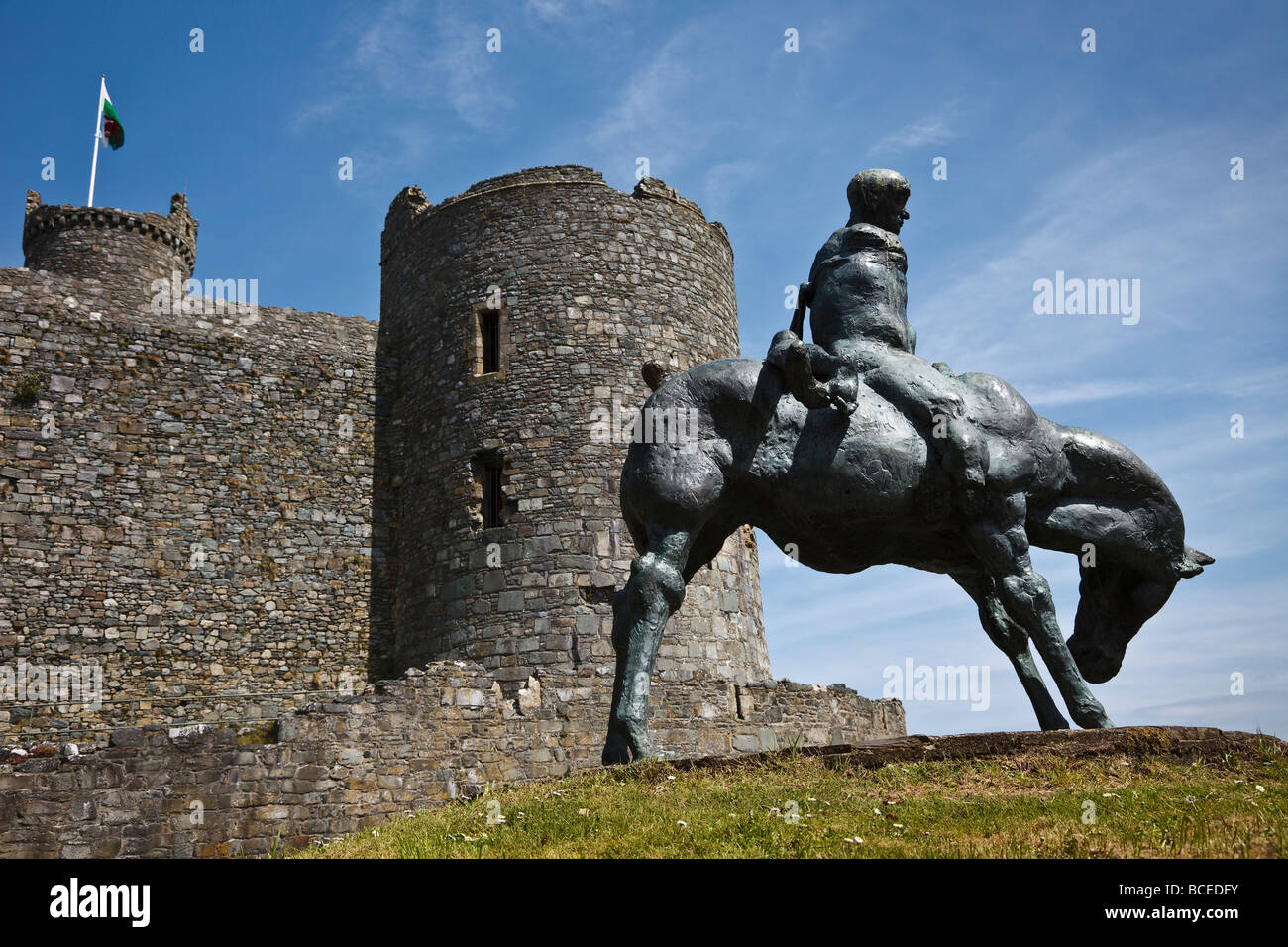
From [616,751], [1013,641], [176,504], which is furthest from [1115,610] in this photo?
[176,504]

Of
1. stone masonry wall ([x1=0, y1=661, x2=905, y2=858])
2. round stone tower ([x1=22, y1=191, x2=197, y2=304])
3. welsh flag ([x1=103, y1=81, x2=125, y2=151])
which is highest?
welsh flag ([x1=103, y1=81, x2=125, y2=151])

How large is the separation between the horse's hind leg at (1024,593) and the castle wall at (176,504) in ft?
39.6

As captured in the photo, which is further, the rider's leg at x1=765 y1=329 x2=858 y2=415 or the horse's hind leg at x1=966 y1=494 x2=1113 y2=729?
the rider's leg at x1=765 y1=329 x2=858 y2=415

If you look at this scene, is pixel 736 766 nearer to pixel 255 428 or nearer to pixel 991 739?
pixel 991 739

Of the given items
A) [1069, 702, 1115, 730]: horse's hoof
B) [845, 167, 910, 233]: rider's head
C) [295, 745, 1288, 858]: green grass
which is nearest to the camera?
[295, 745, 1288, 858]: green grass

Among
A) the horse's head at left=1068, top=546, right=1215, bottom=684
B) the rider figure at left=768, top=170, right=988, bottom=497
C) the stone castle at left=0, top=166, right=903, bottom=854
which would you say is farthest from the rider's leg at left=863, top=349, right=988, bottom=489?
the stone castle at left=0, top=166, right=903, bottom=854

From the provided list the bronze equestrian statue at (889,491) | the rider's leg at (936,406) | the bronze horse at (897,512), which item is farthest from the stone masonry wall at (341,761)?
the rider's leg at (936,406)

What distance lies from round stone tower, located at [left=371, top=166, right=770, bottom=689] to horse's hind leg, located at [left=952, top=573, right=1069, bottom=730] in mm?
8143

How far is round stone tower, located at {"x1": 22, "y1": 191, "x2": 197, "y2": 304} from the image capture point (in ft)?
93.4

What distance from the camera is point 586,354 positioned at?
18.3 meters

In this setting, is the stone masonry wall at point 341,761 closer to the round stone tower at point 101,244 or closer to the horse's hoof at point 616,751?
the horse's hoof at point 616,751

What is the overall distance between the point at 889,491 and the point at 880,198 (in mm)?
2314

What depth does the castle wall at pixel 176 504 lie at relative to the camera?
1686 centimetres

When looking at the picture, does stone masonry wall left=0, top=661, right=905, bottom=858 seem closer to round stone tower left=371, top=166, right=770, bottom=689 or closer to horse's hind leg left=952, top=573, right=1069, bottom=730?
round stone tower left=371, top=166, right=770, bottom=689
